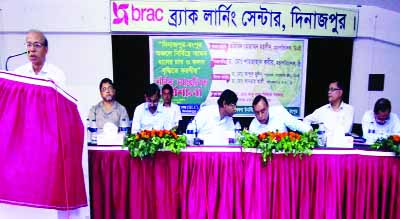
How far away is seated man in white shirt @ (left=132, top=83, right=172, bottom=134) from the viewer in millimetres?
3584

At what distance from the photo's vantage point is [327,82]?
5.06 meters

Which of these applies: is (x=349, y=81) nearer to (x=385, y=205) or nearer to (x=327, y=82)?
(x=327, y=82)

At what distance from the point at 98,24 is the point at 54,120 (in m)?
3.48

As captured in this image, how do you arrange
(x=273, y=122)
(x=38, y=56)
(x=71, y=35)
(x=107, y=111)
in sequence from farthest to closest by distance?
(x=71, y=35) → (x=107, y=111) → (x=273, y=122) → (x=38, y=56)

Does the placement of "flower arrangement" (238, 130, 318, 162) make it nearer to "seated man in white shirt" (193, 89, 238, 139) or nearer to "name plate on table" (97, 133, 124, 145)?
"seated man in white shirt" (193, 89, 238, 139)

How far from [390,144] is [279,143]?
0.94 m

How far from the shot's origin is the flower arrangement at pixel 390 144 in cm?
232

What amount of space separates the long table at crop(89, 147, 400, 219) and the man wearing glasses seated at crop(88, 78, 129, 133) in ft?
3.69

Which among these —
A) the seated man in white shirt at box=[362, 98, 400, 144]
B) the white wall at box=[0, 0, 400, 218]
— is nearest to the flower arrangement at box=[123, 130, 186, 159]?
the seated man in white shirt at box=[362, 98, 400, 144]

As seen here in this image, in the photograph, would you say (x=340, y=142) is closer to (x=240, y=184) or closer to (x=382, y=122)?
(x=240, y=184)

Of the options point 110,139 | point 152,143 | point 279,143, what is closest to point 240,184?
point 279,143

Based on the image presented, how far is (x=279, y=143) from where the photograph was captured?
224cm

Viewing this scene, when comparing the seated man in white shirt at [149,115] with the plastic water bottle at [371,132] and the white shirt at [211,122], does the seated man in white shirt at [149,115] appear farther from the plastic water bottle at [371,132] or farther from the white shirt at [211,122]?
the plastic water bottle at [371,132]

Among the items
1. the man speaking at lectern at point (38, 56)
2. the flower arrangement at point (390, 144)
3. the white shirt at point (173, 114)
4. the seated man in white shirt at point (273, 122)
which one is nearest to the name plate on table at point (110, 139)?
the man speaking at lectern at point (38, 56)
